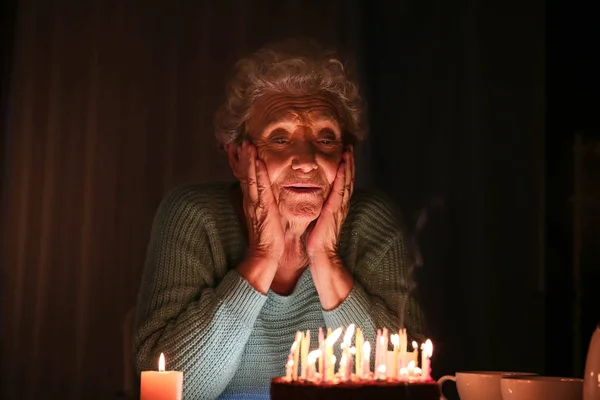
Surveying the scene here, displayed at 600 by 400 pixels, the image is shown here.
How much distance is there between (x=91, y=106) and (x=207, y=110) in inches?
18.7

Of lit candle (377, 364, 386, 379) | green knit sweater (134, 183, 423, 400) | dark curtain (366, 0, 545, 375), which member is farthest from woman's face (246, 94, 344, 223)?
dark curtain (366, 0, 545, 375)

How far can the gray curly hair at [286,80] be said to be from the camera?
7.50 ft

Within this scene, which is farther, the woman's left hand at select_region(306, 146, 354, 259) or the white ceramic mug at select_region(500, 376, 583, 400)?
the woman's left hand at select_region(306, 146, 354, 259)

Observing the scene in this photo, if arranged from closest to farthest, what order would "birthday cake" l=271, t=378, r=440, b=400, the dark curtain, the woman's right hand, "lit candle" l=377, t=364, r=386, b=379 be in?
"birthday cake" l=271, t=378, r=440, b=400 → "lit candle" l=377, t=364, r=386, b=379 → the woman's right hand → the dark curtain

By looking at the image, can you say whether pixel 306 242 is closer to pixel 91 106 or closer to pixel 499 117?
pixel 499 117

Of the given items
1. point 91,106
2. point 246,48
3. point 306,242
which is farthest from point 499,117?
point 91,106

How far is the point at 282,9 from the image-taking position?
3.79 m

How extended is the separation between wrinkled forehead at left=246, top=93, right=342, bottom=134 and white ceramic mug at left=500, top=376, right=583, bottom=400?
967mm

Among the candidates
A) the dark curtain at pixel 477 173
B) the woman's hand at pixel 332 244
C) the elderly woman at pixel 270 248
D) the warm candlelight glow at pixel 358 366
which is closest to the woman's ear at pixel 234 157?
the elderly woman at pixel 270 248

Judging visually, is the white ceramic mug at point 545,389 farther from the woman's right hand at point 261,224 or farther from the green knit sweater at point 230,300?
the woman's right hand at point 261,224

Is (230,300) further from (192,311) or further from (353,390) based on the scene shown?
(353,390)

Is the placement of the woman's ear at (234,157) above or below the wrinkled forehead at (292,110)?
below

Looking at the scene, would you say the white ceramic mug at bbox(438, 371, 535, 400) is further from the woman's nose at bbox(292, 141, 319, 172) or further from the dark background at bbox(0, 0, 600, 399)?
the dark background at bbox(0, 0, 600, 399)

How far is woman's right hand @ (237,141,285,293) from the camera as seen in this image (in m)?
2.16
